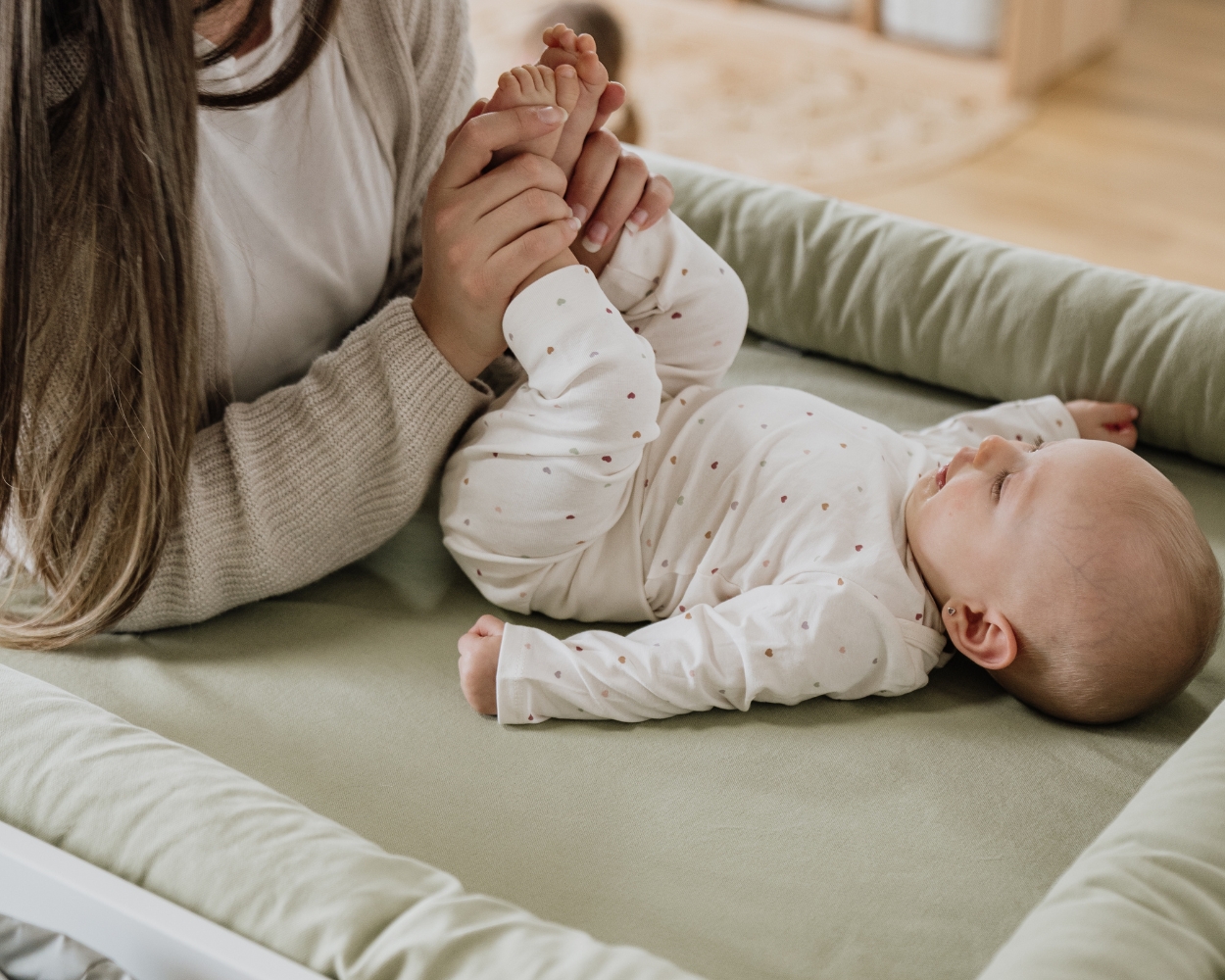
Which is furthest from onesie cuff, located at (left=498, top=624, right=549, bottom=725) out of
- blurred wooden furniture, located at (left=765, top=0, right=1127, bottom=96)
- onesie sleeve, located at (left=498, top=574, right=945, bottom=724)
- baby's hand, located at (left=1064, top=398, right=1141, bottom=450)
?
blurred wooden furniture, located at (left=765, top=0, right=1127, bottom=96)

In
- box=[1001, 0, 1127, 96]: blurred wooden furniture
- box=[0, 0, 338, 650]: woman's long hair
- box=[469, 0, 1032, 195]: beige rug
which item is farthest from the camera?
box=[1001, 0, 1127, 96]: blurred wooden furniture

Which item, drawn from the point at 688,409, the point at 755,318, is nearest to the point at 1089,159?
the point at 755,318

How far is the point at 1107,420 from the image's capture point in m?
1.15

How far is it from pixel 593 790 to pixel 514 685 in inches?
3.7

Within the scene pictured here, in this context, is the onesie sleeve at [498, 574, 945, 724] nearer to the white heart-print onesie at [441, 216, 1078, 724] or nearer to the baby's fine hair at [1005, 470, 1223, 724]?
the white heart-print onesie at [441, 216, 1078, 724]

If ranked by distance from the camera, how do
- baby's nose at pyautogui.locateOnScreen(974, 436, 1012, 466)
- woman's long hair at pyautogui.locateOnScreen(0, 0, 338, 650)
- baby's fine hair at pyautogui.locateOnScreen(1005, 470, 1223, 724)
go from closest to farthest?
woman's long hair at pyautogui.locateOnScreen(0, 0, 338, 650) → baby's fine hair at pyautogui.locateOnScreen(1005, 470, 1223, 724) → baby's nose at pyautogui.locateOnScreen(974, 436, 1012, 466)

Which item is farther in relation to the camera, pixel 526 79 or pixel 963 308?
pixel 963 308

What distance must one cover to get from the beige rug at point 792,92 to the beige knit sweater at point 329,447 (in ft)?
4.97

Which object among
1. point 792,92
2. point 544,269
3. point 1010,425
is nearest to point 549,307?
point 544,269

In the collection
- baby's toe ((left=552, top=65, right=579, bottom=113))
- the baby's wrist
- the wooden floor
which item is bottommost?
the wooden floor

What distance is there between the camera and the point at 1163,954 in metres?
0.59

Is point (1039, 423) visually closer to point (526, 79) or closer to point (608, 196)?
point (608, 196)

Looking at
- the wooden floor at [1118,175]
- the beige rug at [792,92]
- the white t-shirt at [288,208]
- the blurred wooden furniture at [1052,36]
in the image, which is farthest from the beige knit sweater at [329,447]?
the blurred wooden furniture at [1052,36]

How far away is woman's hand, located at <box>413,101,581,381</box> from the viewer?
2.90 ft
